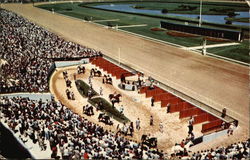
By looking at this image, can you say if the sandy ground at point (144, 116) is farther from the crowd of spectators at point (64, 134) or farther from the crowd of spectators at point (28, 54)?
→ the crowd of spectators at point (64, 134)

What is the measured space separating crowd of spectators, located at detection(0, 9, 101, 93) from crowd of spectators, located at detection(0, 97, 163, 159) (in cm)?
623

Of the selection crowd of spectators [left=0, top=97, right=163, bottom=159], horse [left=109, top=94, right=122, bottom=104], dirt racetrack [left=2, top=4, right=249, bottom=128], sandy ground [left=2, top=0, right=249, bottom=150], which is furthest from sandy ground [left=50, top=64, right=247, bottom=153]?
dirt racetrack [left=2, top=4, right=249, bottom=128]

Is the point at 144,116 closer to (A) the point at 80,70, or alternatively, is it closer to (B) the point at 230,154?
(B) the point at 230,154

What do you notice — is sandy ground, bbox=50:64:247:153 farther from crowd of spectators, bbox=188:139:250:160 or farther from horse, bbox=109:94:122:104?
crowd of spectators, bbox=188:139:250:160

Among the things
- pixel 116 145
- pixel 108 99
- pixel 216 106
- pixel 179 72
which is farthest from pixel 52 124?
pixel 179 72

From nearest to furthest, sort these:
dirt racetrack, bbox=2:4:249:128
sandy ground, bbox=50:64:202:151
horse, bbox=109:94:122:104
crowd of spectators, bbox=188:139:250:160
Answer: crowd of spectators, bbox=188:139:250:160
sandy ground, bbox=50:64:202:151
dirt racetrack, bbox=2:4:249:128
horse, bbox=109:94:122:104

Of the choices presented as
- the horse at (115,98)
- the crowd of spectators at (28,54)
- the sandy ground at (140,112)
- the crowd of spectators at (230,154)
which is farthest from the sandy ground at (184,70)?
the crowd of spectators at (230,154)

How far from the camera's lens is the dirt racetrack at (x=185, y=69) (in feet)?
88.7

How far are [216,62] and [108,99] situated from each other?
60.4 feet

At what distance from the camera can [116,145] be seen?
56.5 ft

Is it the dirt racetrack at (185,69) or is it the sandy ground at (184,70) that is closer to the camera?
the sandy ground at (184,70)

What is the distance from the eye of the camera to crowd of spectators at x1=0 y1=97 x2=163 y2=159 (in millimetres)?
15790

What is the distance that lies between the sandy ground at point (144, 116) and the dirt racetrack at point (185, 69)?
13.4 feet

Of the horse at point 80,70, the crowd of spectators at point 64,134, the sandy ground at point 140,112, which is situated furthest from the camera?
the horse at point 80,70
